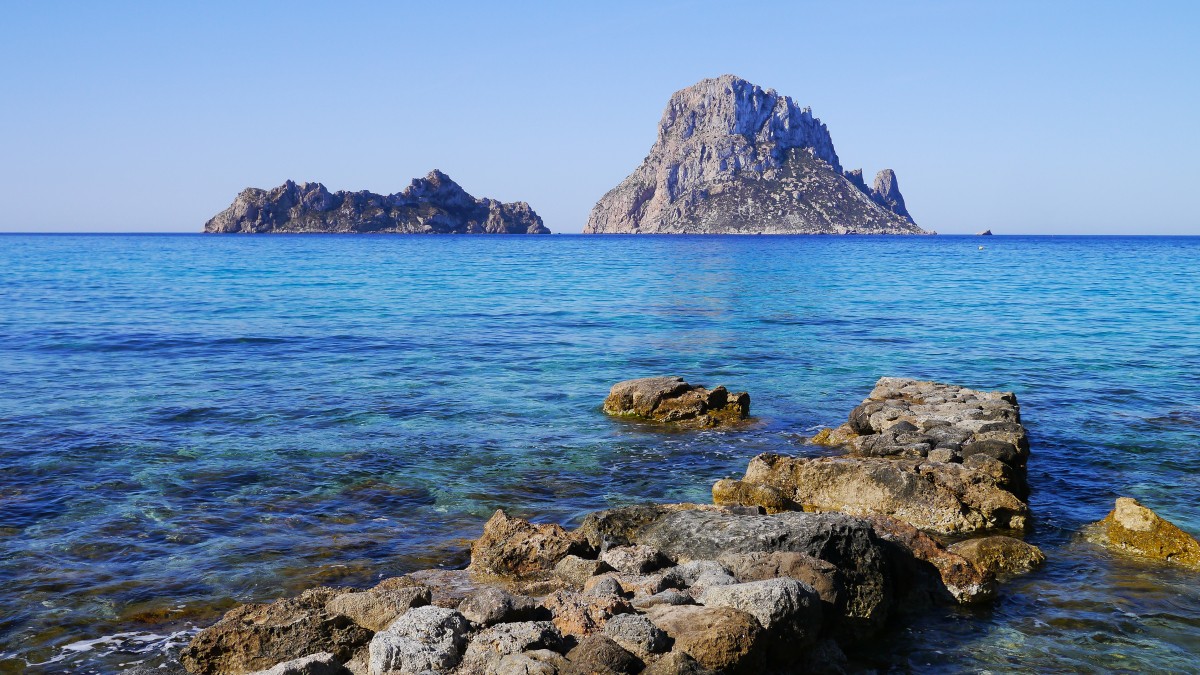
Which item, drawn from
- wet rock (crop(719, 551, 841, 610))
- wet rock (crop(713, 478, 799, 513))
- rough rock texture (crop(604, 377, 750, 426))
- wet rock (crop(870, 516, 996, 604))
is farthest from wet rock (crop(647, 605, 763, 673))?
rough rock texture (crop(604, 377, 750, 426))

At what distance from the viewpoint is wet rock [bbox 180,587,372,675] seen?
26.8ft

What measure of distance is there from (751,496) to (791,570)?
412 cm

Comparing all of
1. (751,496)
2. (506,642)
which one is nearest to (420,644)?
(506,642)

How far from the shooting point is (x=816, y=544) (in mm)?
10008

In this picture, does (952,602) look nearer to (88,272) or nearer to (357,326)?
(357,326)

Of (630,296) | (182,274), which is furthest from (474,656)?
(182,274)

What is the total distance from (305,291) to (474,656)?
175ft

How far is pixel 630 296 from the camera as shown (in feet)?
182

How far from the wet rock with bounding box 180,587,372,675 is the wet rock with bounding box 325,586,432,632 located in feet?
0.38

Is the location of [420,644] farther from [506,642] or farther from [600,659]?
[600,659]

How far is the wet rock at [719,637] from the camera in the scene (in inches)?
298

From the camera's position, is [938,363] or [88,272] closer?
[938,363]

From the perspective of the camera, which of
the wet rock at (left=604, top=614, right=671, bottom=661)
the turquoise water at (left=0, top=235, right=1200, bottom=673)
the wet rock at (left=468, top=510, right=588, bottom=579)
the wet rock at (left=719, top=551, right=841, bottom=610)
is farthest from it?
the wet rock at (left=468, top=510, right=588, bottom=579)

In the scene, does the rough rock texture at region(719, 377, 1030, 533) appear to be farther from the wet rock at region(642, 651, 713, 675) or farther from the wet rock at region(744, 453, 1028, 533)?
the wet rock at region(642, 651, 713, 675)
